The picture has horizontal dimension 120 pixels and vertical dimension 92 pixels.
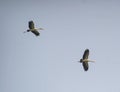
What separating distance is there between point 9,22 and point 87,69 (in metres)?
0.55

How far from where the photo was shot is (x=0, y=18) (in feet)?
12.2

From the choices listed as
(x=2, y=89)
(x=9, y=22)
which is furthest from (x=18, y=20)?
(x=2, y=89)

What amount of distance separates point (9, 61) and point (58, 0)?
474 millimetres

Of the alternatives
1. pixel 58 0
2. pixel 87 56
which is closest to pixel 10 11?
pixel 58 0

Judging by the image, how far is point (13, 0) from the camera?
368 centimetres

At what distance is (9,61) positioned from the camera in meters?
3.73

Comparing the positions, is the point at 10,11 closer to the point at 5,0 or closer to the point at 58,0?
the point at 5,0

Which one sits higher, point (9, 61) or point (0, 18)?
point (0, 18)

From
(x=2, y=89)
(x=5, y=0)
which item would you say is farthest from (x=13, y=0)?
(x=2, y=89)

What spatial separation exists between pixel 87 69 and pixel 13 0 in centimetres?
60

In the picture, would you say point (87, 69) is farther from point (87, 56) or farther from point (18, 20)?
point (18, 20)

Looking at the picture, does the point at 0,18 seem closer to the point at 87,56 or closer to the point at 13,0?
the point at 13,0

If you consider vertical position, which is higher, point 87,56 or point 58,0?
point 58,0

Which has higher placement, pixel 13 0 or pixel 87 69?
pixel 13 0
